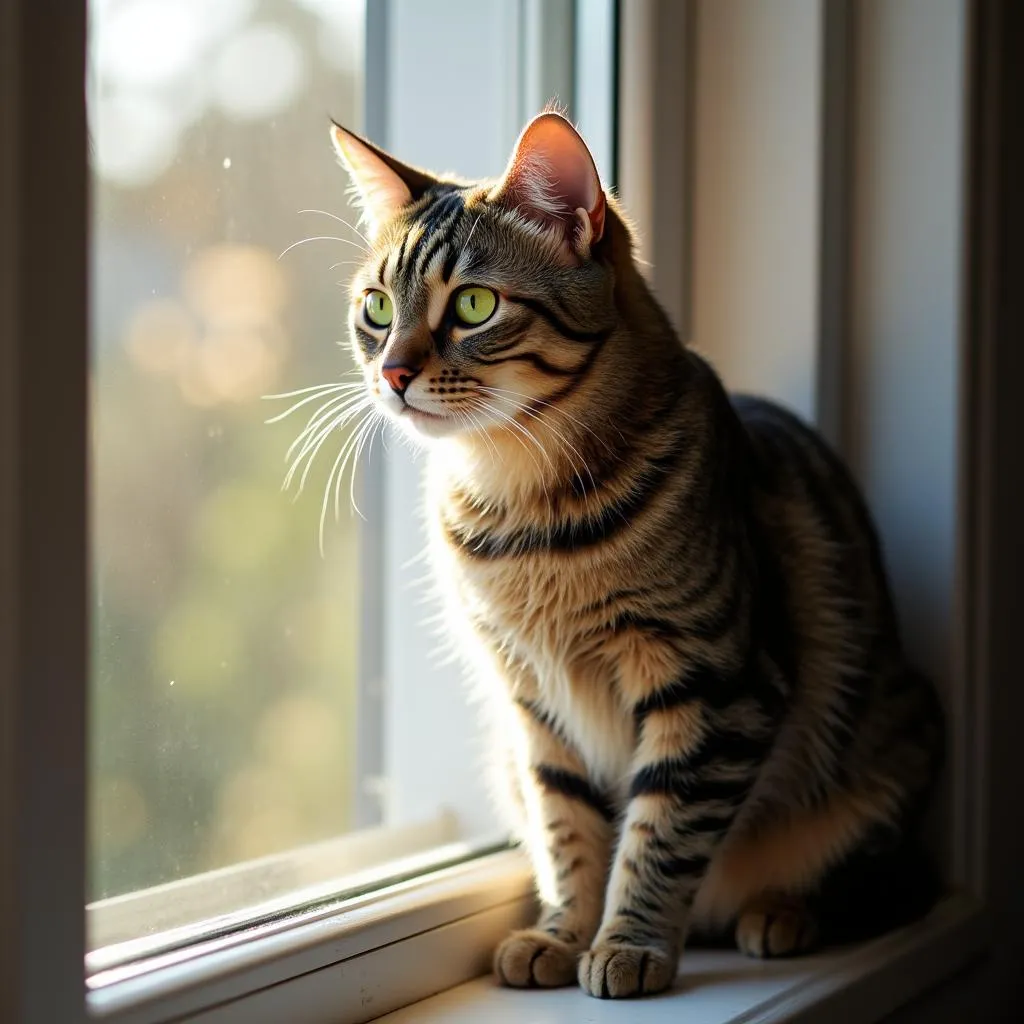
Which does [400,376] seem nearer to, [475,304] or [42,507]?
[475,304]

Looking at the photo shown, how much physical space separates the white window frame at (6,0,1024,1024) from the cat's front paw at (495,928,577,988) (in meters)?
0.05

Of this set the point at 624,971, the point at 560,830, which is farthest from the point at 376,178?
the point at 624,971


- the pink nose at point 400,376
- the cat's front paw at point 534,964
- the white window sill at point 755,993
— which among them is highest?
the pink nose at point 400,376

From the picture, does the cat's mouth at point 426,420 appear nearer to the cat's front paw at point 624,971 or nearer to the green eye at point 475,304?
the green eye at point 475,304

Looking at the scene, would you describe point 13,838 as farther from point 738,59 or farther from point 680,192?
point 738,59

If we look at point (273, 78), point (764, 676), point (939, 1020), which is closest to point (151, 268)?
point (273, 78)

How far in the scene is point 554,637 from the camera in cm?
113

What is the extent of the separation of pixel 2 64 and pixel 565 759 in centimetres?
84

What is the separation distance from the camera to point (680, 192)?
152 centimetres

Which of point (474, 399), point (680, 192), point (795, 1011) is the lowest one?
point (795, 1011)

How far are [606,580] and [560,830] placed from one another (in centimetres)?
30

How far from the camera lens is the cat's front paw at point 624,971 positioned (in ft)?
3.46

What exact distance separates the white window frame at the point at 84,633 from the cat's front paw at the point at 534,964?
48 mm

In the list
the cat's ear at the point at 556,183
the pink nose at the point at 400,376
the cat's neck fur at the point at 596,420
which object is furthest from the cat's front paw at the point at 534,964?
the cat's ear at the point at 556,183
